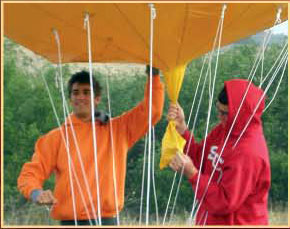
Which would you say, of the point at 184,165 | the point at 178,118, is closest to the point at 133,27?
the point at 178,118

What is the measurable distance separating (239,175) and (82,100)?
0.88 meters

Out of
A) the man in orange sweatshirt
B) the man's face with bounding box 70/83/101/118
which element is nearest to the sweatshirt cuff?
the man in orange sweatshirt

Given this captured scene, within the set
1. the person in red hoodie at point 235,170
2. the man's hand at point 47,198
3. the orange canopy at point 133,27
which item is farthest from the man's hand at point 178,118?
the man's hand at point 47,198

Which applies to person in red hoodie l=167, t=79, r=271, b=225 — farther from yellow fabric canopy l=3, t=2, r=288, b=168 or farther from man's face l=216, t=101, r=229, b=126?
yellow fabric canopy l=3, t=2, r=288, b=168

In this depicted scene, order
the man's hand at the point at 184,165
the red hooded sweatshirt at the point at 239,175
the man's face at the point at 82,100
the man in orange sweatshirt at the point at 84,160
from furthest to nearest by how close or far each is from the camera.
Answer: the man's face at the point at 82,100 < the man in orange sweatshirt at the point at 84,160 < the man's hand at the point at 184,165 < the red hooded sweatshirt at the point at 239,175

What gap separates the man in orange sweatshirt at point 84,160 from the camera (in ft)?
10.1

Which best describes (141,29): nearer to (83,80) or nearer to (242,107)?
Result: (83,80)

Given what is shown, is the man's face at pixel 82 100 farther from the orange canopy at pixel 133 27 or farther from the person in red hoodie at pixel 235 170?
the person in red hoodie at pixel 235 170

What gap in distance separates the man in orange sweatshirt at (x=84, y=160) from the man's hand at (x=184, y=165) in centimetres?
33

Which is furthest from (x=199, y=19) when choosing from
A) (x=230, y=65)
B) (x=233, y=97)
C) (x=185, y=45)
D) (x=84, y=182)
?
(x=230, y=65)

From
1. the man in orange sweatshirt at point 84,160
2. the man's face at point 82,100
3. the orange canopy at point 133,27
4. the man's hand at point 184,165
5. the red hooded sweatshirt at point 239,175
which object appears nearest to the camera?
the red hooded sweatshirt at point 239,175

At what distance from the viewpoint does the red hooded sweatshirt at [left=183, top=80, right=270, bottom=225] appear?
8.90 ft

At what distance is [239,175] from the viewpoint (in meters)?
2.70

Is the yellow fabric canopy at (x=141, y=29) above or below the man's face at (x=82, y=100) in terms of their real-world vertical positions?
above
